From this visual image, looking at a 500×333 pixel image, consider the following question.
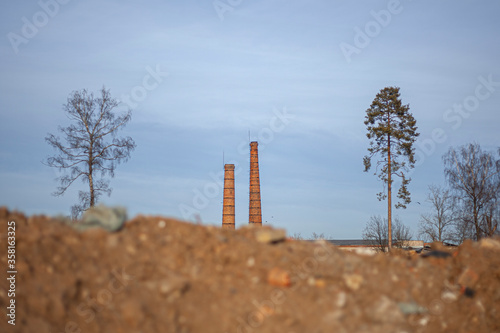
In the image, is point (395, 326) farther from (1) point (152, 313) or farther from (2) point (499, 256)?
(2) point (499, 256)

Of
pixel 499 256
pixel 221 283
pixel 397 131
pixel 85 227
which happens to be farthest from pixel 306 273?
pixel 397 131

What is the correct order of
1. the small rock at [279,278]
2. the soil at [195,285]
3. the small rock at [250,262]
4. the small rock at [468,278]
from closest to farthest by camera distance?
the soil at [195,285]
the small rock at [279,278]
the small rock at [250,262]
the small rock at [468,278]

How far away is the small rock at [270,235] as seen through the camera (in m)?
6.20

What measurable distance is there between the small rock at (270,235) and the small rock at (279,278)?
91 centimetres

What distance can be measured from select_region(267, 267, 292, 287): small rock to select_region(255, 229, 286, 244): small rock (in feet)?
2.97

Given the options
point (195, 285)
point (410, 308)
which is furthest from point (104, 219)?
point (410, 308)

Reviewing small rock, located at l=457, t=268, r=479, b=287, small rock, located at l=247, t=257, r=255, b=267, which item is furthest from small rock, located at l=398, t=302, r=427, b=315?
small rock, located at l=247, t=257, r=255, b=267

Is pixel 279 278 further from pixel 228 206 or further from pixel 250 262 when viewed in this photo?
pixel 228 206

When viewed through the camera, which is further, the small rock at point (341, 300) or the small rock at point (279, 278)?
the small rock at point (279, 278)

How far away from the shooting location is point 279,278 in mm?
5234

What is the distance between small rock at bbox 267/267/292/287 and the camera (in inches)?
205

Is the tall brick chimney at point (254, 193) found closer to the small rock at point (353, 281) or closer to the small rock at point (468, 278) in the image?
the small rock at point (468, 278)

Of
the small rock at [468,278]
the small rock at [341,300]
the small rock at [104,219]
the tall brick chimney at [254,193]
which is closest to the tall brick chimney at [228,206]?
the tall brick chimney at [254,193]

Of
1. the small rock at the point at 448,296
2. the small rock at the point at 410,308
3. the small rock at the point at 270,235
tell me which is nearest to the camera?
the small rock at the point at 410,308
